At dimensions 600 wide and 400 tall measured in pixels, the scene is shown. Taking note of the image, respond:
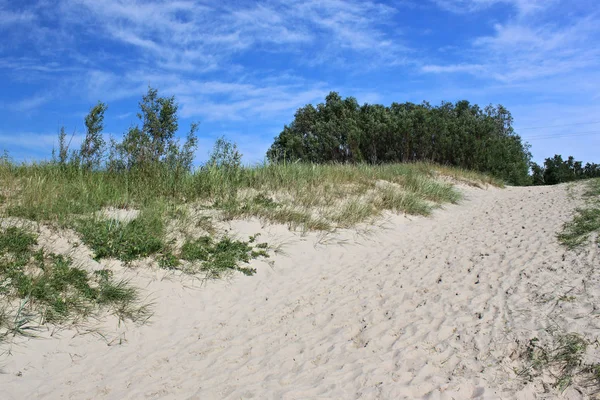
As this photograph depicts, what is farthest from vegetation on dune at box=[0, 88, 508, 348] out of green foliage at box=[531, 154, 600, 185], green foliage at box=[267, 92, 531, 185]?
green foliage at box=[531, 154, 600, 185]

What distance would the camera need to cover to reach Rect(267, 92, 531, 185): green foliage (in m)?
24.6

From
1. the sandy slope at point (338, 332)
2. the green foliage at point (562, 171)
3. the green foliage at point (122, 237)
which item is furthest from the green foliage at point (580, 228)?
the green foliage at point (562, 171)

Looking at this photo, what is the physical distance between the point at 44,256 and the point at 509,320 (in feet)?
20.7

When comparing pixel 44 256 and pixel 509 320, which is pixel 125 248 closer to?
pixel 44 256

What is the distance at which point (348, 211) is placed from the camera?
A: 10.5 m

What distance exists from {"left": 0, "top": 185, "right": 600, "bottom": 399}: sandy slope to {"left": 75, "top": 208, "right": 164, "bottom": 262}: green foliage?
52 cm

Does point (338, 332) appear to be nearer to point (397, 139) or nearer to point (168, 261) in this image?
point (168, 261)

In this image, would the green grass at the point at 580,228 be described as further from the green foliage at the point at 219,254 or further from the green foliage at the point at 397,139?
the green foliage at the point at 397,139

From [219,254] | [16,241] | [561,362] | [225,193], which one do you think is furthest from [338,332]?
[225,193]

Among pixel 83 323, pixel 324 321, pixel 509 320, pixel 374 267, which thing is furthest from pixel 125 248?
pixel 509 320

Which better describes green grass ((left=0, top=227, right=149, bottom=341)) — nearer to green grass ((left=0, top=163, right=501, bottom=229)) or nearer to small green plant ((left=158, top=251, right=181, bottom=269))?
small green plant ((left=158, top=251, right=181, bottom=269))

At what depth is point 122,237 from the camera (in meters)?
7.31

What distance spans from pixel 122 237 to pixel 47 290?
1664 mm

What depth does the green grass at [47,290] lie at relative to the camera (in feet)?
18.1
